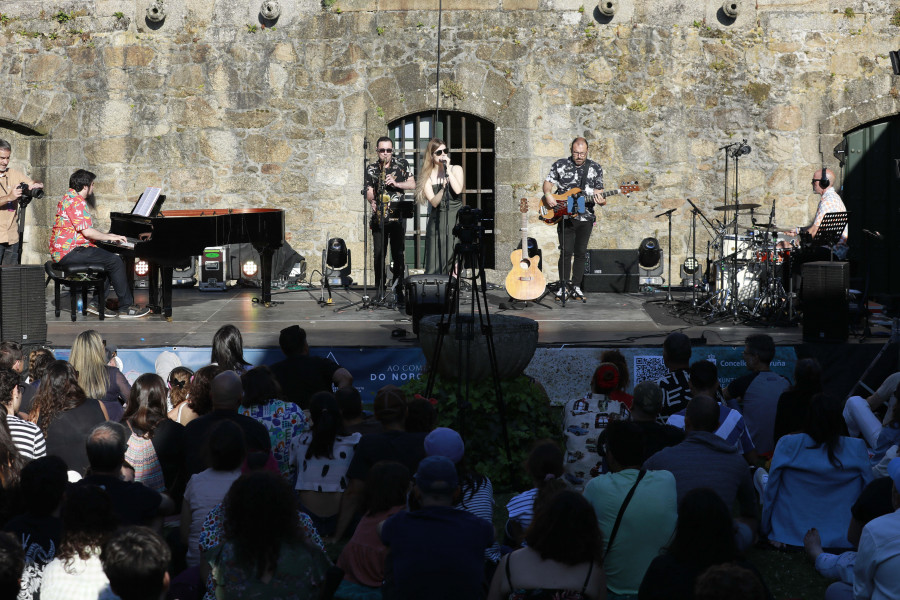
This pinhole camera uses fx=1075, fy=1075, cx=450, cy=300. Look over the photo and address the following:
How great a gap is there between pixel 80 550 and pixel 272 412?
213cm

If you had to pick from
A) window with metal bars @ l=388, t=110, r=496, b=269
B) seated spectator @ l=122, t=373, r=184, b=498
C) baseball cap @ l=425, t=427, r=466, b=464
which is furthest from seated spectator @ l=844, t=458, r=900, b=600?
window with metal bars @ l=388, t=110, r=496, b=269

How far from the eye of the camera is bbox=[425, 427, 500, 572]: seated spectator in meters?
4.49

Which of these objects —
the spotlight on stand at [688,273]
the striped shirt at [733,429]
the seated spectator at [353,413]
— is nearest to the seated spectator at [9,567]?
the seated spectator at [353,413]

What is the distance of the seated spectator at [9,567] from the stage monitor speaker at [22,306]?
5768 millimetres

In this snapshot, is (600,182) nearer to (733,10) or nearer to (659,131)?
(659,131)

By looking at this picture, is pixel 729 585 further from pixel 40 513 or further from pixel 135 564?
pixel 40 513

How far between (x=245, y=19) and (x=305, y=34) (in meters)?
0.79

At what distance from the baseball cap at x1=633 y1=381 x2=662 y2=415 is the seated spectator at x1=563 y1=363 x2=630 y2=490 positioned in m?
0.49

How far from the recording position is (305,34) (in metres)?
13.8

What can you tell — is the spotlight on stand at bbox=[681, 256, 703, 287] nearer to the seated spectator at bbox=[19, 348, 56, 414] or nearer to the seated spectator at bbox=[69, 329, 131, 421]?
the seated spectator at bbox=[69, 329, 131, 421]

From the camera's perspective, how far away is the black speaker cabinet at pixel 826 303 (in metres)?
8.90

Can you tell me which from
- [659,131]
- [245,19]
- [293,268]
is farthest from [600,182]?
[245,19]

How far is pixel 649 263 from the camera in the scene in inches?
527

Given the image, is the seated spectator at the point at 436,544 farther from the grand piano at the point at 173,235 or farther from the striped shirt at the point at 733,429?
the grand piano at the point at 173,235
